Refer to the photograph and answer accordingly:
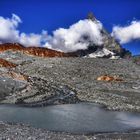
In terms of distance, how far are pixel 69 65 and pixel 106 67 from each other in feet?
25.8

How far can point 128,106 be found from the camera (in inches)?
1836

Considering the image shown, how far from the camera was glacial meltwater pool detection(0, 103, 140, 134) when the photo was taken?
3306 cm

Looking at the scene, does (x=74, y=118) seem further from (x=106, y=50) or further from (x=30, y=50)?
(x=106, y=50)

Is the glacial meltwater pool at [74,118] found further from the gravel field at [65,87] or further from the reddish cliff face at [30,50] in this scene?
the reddish cliff face at [30,50]

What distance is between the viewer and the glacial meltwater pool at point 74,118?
3306 cm

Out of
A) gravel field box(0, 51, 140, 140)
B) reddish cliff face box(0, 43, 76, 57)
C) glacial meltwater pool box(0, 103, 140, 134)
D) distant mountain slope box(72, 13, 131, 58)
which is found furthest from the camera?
distant mountain slope box(72, 13, 131, 58)

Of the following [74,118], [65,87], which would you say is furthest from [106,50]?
[74,118]

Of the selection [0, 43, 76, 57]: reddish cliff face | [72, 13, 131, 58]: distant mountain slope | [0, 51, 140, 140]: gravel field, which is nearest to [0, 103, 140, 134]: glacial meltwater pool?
[0, 51, 140, 140]: gravel field

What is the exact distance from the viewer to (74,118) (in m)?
37.6

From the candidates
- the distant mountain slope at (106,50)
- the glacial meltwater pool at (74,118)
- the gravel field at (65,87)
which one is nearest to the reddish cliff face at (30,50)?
the gravel field at (65,87)

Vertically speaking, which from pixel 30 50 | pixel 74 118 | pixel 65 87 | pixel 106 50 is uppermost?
pixel 106 50

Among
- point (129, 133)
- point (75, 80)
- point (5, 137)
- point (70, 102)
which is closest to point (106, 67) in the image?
point (75, 80)

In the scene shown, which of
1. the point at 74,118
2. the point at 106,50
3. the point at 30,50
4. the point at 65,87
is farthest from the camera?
the point at 106,50

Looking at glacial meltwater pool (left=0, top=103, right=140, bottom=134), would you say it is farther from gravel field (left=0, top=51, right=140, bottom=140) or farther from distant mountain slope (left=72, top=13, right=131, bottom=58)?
distant mountain slope (left=72, top=13, right=131, bottom=58)
